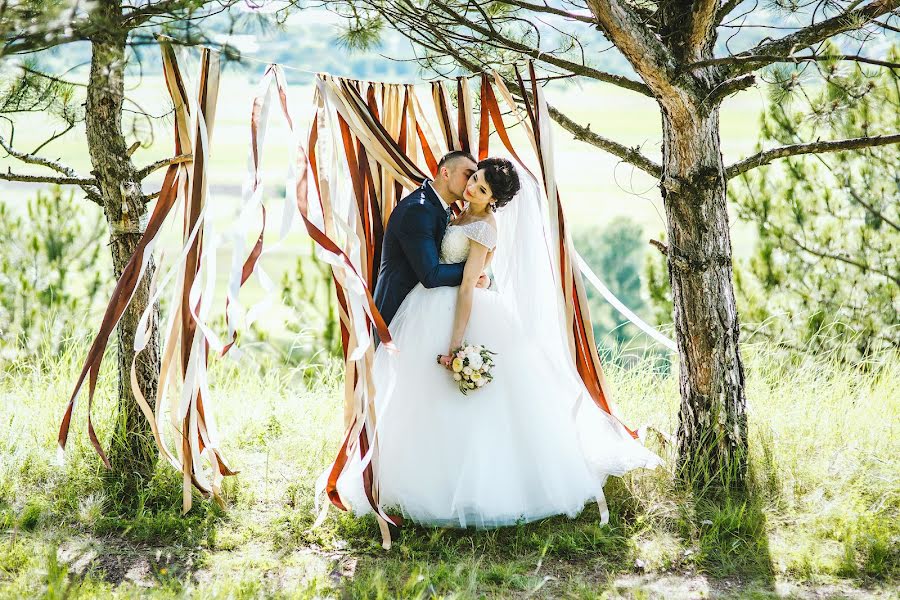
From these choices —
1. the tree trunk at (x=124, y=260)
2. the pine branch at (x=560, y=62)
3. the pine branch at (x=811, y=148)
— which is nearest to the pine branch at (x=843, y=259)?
the pine branch at (x=811, y=148)

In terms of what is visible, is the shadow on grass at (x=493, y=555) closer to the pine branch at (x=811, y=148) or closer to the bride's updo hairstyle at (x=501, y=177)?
the bride's updo hairstyle at (x=501, y=177)

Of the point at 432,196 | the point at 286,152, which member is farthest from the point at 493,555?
the point at 286,152

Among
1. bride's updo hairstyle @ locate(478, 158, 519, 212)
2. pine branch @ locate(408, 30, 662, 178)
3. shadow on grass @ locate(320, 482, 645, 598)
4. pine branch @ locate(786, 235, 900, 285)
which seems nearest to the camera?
shadow on grass @ locate(320, 482, 645, 598)

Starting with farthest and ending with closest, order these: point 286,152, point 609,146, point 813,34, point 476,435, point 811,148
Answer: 1. point 286,152
2. point 609,146
3. point 811,148
4. point 476,435
5. point 813,34

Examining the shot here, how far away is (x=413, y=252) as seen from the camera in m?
3.27

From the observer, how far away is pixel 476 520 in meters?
3.16

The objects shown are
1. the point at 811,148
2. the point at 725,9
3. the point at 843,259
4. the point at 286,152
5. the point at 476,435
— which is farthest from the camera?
the point at 286,152

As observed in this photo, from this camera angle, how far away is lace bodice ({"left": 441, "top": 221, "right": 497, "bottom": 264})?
326 cm

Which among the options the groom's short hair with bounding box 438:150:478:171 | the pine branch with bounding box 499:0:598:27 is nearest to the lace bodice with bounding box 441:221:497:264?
the groom's short hair with bounding box 438:150:478:171

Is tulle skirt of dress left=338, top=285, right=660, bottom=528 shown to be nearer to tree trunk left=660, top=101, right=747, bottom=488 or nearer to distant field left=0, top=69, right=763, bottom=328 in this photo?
tree trunk left=660, top=101, right=747, bottom=488

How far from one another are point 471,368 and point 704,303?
1.06m

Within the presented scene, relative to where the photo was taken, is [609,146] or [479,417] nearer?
[479,417]

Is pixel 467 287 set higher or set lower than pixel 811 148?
lower

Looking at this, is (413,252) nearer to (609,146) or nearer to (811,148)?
(609,146)
